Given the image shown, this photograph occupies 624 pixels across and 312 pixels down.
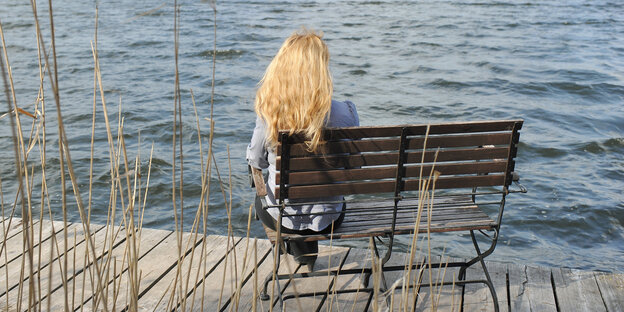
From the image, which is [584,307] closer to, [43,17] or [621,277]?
[621,277]

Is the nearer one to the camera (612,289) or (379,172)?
(379,172)

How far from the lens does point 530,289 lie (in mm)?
3359

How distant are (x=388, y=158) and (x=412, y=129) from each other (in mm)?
167

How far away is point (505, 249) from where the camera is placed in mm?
5664

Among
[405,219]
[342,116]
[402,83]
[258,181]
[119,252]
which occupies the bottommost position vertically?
[402,83]

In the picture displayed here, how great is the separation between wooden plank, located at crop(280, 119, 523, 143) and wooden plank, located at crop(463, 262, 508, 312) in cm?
88

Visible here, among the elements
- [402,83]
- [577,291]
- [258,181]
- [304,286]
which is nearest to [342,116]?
[258,181]

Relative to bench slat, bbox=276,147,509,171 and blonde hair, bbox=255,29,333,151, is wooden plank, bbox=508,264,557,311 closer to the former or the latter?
bench slat, bbox=276,147,509,171

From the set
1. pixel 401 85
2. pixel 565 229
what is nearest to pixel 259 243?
pixel 565 229

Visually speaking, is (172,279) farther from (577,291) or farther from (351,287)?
(577,291)

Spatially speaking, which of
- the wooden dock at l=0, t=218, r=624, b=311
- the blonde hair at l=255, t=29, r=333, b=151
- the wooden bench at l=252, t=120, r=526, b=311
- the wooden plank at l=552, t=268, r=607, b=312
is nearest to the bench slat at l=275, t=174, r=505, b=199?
the wooden bench at l=252, t=120, r=526, b=311

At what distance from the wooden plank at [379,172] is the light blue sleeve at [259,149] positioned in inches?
12.7

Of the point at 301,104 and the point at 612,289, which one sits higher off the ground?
the point at 301,104

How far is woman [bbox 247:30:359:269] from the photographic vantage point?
2854 millimetres
